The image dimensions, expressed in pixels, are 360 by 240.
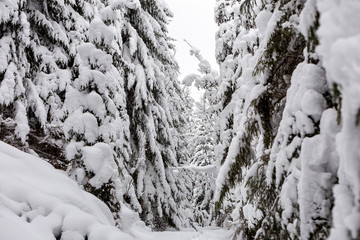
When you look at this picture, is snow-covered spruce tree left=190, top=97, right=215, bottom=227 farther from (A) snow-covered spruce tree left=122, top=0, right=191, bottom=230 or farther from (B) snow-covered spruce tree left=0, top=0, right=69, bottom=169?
(B) snow-covered spruce tree left=0, top=0, right=69, bottom=169

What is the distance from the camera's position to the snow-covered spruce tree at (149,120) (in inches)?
407

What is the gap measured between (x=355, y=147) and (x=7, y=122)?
6016 millimetres

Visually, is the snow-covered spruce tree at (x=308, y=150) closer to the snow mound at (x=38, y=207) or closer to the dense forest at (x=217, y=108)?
the dense forest at (x=217, y=108)

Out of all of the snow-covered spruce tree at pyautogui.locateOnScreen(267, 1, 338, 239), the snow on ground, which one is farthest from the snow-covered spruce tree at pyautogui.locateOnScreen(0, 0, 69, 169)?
the snow-covered spruce tree at pyautogui.locateOnScreen(267, 1, 338, 239)

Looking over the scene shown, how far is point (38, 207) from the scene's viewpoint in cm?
322

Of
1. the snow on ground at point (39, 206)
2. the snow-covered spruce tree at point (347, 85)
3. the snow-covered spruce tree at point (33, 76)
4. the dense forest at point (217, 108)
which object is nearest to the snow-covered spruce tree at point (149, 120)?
the dense forest at point (217, 108)

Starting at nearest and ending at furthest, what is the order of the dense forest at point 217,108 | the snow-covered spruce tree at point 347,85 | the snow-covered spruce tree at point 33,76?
the snow-covered spruce tree at point 347,85 < the dense forest at point 217,108 < the snow-covered spruce tree at point 33,76

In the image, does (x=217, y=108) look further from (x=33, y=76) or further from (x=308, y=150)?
(x=308, y=150)

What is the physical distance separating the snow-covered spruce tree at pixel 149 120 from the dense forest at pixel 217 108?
0.14 feet

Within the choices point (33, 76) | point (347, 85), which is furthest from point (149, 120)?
point (347, 85)

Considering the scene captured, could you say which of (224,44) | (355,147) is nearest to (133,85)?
(224,44)

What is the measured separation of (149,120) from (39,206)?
24.4 feet

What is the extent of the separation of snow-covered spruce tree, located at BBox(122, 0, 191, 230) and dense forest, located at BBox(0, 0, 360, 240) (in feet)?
0.14

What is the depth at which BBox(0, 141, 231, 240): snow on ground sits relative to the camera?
2.89 m
